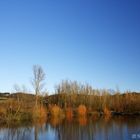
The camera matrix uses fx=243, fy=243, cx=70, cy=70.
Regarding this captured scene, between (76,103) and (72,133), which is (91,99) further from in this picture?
(72,133)

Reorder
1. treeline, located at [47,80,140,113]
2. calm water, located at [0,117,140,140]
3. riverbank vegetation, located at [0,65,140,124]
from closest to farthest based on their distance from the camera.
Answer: calm water, located at [0,117,140,140] → riverbank vegetation, located at [0,65,140,124] → treeline, located at [47,80,140,113]

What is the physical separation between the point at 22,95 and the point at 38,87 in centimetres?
355

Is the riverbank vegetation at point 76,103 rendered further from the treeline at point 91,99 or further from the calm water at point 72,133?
the calm water at point 72,133

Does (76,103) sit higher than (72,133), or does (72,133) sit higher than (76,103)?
(76,103)

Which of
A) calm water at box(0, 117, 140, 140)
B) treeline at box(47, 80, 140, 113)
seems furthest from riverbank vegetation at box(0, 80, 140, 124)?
calm water at box(0, 117, 140, 140)

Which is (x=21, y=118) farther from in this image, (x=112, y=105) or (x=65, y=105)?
(x=112, y=105)

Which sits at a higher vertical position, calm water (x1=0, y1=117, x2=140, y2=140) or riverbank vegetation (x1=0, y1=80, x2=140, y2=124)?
riverbank vegetation (x1=0, y1=80, x2=140, y2=124)

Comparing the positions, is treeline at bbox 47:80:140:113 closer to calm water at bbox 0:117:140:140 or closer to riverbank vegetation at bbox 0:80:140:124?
riverbank vegetation at bbox 0:80:140:124

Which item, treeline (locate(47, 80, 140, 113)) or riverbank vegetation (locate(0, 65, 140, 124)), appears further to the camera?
treeline (locate(47, 80, 140, 113))

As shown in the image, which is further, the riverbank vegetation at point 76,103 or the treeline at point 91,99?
the treeline at point 91,99

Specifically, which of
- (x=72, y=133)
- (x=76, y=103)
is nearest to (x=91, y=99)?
(x=76, y=103)

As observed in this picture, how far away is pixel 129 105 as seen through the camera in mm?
65062

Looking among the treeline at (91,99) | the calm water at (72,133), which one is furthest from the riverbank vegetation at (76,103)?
the calm water at (72,133)

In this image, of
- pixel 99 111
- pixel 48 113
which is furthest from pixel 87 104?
pixel 48 113
